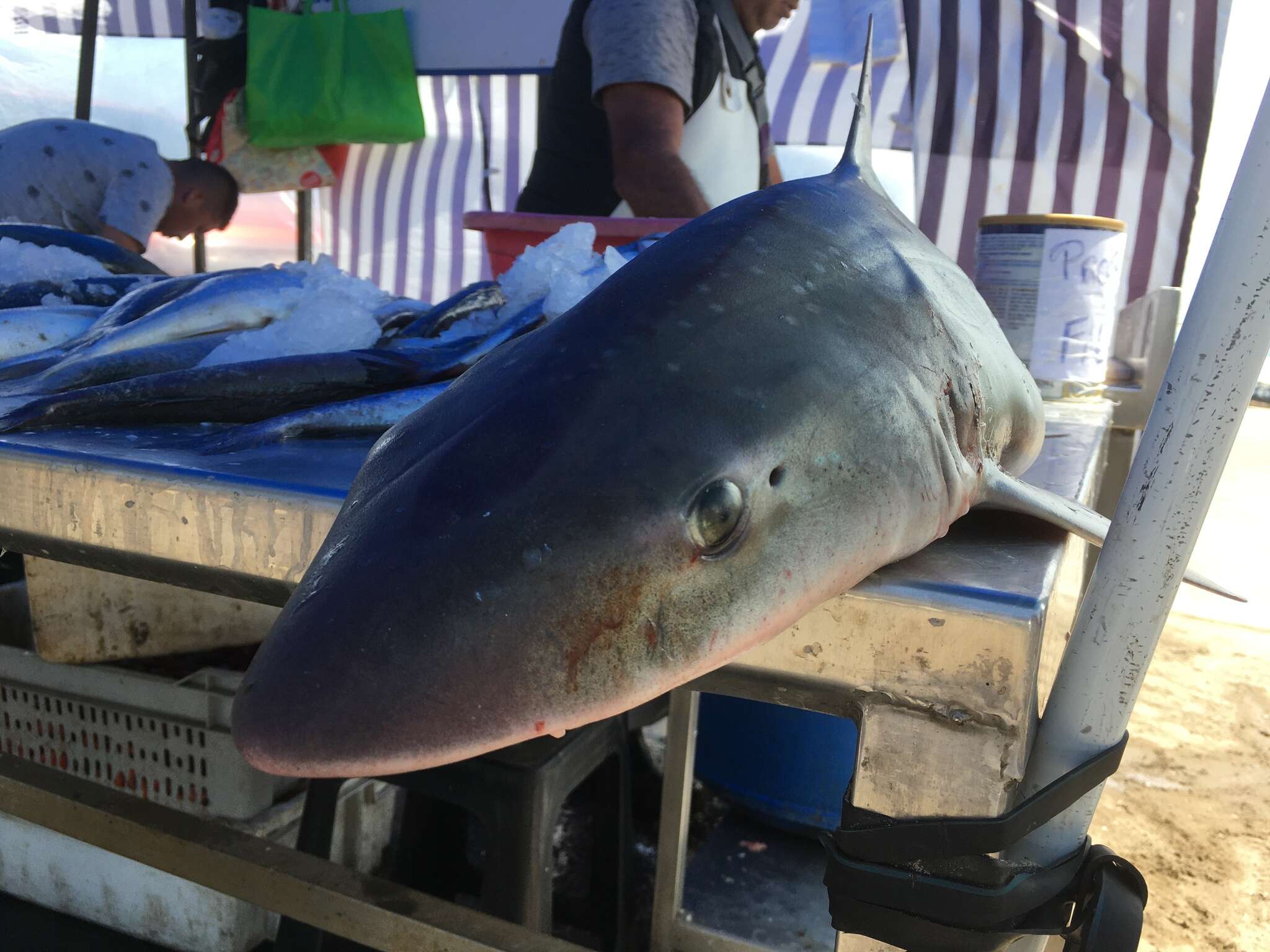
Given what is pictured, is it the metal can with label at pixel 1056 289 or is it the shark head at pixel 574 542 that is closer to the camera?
the shark head at pixel 574 542

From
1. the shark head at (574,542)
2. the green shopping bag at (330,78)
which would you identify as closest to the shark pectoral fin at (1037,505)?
the shark head at (574,542)

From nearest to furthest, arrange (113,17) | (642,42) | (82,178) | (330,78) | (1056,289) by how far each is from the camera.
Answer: (1056,289) → (642,42) → (82,178) → (330,78) → (113,17)

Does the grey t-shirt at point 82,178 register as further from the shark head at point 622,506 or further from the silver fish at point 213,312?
the shark head at point 622,506

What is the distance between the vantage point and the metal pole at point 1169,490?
63 cm

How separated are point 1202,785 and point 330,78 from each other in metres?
5.34

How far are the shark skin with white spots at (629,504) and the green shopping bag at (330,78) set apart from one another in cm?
497

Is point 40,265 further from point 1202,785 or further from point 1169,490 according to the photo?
point 1202,785

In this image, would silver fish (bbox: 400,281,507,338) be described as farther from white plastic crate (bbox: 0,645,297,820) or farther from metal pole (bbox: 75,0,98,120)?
metal pole (bbox: 75,0,98,120)

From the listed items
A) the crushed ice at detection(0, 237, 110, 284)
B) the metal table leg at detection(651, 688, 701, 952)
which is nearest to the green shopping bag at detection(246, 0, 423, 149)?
the crushed ice at detection(0, 237, 110, 284)

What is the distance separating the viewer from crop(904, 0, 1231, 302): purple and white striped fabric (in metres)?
4.59

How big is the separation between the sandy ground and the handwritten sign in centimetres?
49

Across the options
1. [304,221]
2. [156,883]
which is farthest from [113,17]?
[156,883]

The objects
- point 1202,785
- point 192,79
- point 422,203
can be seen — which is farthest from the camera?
point 422,203

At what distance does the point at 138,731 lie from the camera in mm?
1589
